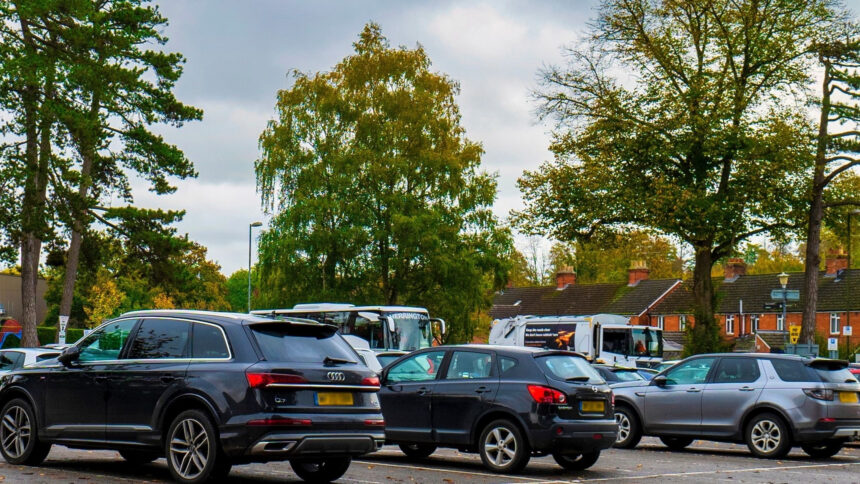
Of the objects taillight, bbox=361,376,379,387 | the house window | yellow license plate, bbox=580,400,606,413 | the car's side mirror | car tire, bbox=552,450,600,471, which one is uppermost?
the house window

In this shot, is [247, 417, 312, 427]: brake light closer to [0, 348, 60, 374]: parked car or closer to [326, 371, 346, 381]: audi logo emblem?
[326, 371, 346, 381]: audi logo emblem

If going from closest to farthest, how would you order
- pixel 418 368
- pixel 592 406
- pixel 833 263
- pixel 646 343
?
1. pixel 592 406
2. pixel 418 368
3. pixel 646 343
4. pixel 833 263

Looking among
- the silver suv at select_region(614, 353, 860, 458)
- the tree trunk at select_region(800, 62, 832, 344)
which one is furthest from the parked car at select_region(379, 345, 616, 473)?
the tree trunk at select_region(800, 62, 832, 344)

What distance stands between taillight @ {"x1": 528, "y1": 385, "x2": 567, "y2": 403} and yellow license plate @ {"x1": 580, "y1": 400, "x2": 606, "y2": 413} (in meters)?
0.33

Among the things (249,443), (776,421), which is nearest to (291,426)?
(249,443)

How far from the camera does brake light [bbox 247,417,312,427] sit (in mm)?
10078

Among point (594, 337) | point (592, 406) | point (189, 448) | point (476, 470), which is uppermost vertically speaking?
point (594, 337)

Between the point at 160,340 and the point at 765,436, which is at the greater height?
the point at 160,340

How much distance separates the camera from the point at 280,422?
33.3 feet

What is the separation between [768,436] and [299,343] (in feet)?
31.0

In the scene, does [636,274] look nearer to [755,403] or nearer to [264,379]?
[755,403]

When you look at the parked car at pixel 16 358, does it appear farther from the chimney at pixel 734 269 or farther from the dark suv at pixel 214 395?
the chimney at pixel 734 269

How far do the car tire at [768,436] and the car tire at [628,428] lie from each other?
201 centimetres

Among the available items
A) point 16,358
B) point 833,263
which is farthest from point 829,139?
point 833,263
